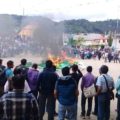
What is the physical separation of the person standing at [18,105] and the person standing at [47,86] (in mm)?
4263

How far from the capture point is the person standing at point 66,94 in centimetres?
878

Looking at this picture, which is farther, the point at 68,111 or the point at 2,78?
the point at 2,78

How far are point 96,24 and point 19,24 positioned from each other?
90.9m

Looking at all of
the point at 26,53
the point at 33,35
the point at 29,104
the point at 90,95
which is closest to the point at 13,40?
the point at 26,53

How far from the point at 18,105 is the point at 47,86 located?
14.4 ft

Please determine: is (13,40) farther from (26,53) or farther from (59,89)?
(59,89)

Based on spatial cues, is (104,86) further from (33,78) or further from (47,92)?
(33,78)

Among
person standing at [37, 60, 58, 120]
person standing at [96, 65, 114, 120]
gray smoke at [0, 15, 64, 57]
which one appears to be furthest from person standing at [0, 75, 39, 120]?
gray smoke at [0, 15, 64, 57]

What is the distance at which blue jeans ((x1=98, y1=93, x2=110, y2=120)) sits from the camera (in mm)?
10070

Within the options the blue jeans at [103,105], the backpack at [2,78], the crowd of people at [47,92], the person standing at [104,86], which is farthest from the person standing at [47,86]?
the blue jeans at [103,105]

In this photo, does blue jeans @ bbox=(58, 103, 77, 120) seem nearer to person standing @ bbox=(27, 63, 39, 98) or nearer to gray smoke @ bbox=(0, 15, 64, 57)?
person standing @ bbox=(27, 63, 39, 98)

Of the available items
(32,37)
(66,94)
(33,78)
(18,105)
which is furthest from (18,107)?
(32,37)

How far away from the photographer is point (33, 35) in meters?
40.2

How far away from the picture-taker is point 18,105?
560 cm
